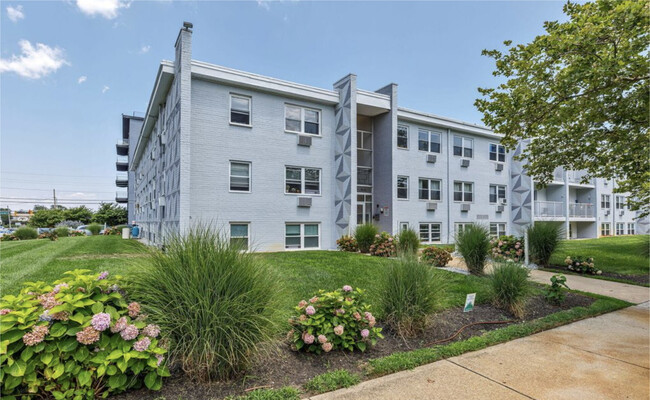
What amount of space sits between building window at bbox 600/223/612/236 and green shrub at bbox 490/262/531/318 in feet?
103

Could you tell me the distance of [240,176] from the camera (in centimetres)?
1370

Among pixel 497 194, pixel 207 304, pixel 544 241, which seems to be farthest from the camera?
pixel 497 194

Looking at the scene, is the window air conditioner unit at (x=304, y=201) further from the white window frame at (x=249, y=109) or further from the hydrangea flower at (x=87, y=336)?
the hydrangea flower at (x=87, y=336)

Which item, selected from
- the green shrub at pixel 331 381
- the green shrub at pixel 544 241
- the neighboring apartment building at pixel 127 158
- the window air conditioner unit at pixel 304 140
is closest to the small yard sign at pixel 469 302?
the green shrub at pixel 331 381

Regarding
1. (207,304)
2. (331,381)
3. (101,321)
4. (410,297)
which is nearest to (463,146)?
(410,297)

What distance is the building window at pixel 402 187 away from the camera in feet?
59.8

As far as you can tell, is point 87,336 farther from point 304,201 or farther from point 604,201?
point 604,201

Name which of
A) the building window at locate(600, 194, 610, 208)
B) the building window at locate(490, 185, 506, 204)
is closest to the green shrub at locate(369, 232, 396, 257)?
the building window at locate(490, 185, 506, 204)

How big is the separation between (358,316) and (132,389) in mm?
2061

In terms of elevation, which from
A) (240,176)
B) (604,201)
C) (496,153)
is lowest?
(604,201)

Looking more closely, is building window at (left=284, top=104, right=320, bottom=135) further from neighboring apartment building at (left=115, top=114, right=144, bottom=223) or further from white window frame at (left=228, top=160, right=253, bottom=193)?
neighboring apartment building at (left=115, top=114, right=144, bottom=223)

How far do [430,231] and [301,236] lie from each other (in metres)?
8.40

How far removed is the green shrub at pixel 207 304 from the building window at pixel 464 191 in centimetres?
1935

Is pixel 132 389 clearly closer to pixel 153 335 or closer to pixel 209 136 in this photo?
pixel 153 335
